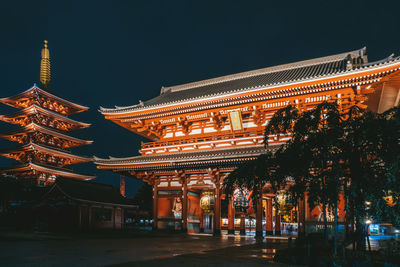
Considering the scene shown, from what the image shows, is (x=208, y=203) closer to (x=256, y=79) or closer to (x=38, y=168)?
(x=256, y=79)

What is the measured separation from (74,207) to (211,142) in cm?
1134

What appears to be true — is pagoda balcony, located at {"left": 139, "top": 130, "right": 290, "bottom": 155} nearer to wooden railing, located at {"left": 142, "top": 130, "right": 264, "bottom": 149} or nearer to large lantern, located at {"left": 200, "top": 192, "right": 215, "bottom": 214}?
wooden railing, located at {"left": 142, "top": 130, "right": 264, "bottom": 149}

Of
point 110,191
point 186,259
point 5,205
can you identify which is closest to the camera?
point 186,259

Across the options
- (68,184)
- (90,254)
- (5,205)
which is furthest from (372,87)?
(5,205)

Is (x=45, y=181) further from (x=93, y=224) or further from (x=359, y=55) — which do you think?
(x=359, y=55)

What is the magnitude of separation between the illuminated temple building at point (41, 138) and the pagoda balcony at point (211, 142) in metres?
24.6

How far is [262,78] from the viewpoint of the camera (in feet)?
95.1

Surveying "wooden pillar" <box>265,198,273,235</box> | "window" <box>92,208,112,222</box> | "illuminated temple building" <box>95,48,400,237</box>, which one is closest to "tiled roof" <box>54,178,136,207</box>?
"window" <box>92,208,112,222</box>

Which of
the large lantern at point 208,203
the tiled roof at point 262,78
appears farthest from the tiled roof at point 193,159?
the tiled roof at point 262,78

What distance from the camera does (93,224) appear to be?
26234mm

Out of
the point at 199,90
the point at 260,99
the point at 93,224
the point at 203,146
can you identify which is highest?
the point at 199,90

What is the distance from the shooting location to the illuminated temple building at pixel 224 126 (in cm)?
2114

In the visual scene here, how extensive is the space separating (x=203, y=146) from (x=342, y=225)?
10774 mm

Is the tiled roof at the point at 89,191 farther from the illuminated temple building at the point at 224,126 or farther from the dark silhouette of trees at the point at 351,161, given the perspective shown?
the dark silhouette of trees at the point at 351,161
